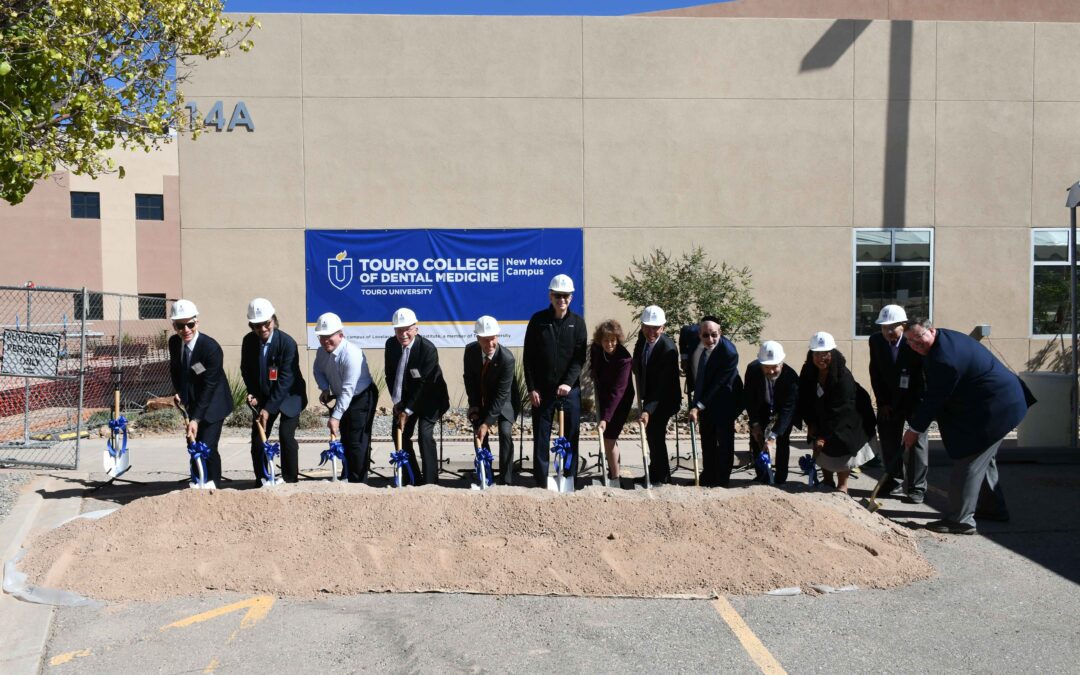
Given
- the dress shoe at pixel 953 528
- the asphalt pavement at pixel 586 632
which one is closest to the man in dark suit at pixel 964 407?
the dress shoe at pixel 953 528

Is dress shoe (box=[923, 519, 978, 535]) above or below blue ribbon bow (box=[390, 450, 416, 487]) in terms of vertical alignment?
below

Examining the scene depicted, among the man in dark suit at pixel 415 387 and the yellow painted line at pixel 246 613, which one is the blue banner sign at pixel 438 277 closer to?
the man in dark suit at pixel 415 387

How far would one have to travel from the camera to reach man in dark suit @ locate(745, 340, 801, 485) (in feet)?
24.6

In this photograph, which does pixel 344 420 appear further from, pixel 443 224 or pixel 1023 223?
pixel 1023 223

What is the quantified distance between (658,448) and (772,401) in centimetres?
109

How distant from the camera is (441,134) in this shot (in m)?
13.5

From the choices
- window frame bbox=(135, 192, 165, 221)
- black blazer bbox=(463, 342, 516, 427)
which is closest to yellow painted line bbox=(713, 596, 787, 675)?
black blazer bbox=(463, 342, 516, 427)

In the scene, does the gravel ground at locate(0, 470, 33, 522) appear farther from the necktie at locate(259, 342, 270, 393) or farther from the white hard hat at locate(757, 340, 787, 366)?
the white hard hat at locate(757, 340, 787, 366)

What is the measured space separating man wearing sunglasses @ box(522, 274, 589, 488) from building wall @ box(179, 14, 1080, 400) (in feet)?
19.5

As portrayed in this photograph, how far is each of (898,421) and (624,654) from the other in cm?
435

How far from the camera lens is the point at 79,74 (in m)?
8.21

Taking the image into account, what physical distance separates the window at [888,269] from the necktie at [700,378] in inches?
286

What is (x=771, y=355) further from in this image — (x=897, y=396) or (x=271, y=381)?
(x=271, y=381)

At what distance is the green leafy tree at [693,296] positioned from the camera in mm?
12250
